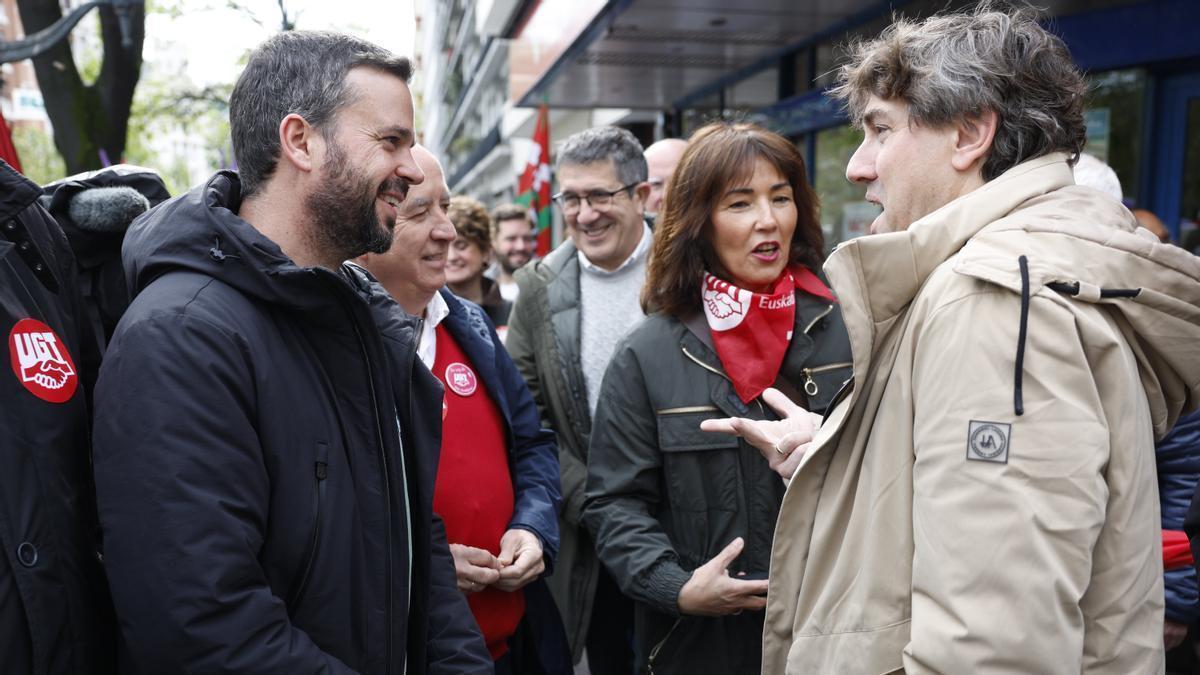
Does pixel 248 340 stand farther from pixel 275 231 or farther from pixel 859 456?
pixel 859 456

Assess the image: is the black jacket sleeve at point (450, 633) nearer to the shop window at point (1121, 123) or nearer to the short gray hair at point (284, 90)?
the short gray hair at point (284, 90)

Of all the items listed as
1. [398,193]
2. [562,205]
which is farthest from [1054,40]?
[562,205]

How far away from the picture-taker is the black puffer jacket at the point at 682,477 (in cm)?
229

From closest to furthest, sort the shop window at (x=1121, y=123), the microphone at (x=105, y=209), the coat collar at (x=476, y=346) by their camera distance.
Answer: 1. the microphone at (x=105, y=209)
2. the coat collar at (x=476, y=346)
3. the shop window at (x=1121, y=123)

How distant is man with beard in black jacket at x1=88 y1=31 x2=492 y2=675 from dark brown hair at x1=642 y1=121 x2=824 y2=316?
0.90 m

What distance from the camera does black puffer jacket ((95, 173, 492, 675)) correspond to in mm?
1315

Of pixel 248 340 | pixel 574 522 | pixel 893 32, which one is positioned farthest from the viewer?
pixel 574 522

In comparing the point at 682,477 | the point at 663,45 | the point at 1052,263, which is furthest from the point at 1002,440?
the point at 663,45

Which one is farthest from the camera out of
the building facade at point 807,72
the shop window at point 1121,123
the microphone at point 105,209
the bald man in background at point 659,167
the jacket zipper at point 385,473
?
the shop window at point 1121,123

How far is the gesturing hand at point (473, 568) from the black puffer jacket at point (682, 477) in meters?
0.33

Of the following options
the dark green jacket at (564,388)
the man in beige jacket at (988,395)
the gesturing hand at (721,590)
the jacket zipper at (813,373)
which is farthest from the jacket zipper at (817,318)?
the dark green jacket at (564,388)

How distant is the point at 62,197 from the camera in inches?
68.1

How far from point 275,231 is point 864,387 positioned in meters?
1.14

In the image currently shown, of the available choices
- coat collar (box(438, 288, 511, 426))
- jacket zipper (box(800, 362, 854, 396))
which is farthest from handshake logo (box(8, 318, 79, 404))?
jacket zipper (box(800, 362, 854, 396))
